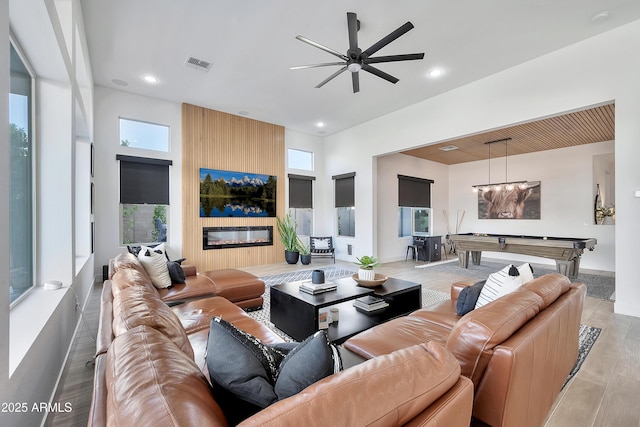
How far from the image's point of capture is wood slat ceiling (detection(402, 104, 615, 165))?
4.85 m

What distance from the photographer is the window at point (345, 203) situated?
24.2 ft

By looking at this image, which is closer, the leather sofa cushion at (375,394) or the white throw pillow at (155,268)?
the leather sofa cushion at (375,394)

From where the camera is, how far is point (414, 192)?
323 inches

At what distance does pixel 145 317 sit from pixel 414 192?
794 centimetres

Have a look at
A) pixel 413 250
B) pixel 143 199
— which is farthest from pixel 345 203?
pixel 143 199

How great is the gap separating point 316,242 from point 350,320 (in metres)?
4.82

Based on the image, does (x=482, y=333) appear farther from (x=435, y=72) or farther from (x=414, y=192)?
(x=414, y=192)

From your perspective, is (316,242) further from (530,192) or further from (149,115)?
(530,192)

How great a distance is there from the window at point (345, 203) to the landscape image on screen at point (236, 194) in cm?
185

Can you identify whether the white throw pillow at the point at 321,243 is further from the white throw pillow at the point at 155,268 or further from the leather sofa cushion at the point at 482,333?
the leather sofa cushion at the point at 482,333

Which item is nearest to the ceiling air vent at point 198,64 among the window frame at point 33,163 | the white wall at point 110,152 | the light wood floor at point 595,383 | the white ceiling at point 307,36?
the white ceiling at point 307,36

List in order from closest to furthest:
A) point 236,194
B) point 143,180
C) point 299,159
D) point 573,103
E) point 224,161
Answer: point 573,103 → point 143,180 → point 224,161 → point 236,194 → point 299,159

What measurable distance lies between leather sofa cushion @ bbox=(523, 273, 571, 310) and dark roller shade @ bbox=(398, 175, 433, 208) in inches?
A: 238

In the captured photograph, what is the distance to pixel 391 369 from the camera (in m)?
0.81
